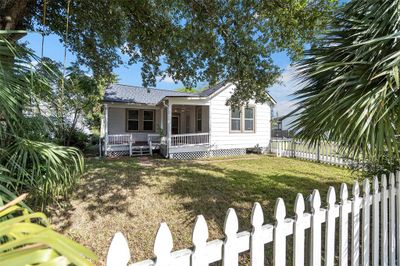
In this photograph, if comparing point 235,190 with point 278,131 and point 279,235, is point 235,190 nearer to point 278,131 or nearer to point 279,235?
point 279,235

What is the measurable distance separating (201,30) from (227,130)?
30.8 feet

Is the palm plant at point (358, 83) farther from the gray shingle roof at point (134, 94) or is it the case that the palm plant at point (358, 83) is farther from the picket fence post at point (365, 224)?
the gray shingle roof at point (134, 94)

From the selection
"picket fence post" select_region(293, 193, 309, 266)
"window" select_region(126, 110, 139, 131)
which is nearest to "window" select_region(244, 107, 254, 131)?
"window" select_region(126, 110, 139, 131)

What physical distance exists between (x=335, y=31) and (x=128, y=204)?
4587mm

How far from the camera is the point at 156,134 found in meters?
15.5

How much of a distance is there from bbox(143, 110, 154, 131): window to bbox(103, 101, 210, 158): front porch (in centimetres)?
6

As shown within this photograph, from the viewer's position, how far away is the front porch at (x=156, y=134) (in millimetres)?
13242

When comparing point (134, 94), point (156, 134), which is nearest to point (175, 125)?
point (156, 134)

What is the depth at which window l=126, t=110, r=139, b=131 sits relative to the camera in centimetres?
1539

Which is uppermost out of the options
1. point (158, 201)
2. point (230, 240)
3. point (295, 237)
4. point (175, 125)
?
point (175, 125)

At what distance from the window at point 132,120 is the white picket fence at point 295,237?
46.7ft

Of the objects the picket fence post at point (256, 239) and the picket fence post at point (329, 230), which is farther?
the picket fence post at point (329, 230)

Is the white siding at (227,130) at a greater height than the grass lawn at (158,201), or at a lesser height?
greater

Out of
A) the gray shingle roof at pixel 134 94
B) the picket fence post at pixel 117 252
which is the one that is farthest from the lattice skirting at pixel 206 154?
the picket fence post at pixel 117 252
